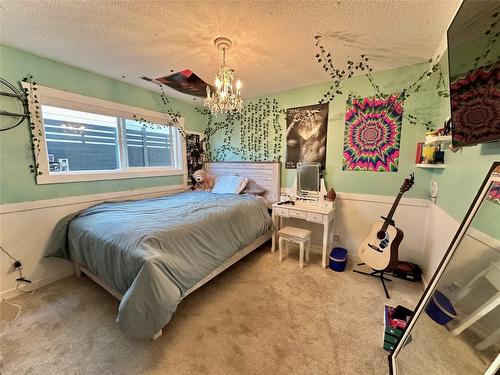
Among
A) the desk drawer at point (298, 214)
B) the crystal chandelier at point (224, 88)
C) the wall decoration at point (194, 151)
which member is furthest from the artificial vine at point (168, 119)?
the desk drawer at point (298, 214)

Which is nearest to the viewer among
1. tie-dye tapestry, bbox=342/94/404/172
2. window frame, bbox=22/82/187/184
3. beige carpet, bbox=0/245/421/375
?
beige carpet, bbox=0/245/421/375

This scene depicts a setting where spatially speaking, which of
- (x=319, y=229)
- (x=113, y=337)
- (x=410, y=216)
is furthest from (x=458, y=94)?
(x=113, y=337)

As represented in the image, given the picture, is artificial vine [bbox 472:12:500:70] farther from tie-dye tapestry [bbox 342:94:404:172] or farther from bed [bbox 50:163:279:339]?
bed [bbox 50:163:279:339]

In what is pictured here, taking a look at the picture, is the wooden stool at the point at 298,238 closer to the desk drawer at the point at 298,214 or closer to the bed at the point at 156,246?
the desk drawer at the point at 298,214

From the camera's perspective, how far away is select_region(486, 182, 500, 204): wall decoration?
3.11ft

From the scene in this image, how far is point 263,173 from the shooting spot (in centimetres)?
335

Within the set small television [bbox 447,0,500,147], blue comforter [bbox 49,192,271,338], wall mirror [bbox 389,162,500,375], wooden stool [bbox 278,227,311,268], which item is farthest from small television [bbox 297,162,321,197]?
wall mirror [bbox 389,162,500,375]

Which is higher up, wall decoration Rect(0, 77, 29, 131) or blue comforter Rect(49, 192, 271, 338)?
wall decoration Rect(0, 77, 29, 131)

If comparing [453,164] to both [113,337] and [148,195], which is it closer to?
[113,337]

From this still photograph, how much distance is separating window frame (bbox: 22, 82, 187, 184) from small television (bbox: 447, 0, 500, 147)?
11.0 ft

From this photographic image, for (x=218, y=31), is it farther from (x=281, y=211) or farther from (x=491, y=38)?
(x=281, y=211)

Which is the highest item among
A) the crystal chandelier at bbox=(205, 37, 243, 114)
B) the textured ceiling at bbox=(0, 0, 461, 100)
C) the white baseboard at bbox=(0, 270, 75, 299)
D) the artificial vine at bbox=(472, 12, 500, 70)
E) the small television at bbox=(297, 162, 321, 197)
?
the textured ceiling at bbox=(0, 0, 461, 100)

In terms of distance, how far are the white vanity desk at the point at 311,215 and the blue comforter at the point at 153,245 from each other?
0.35 m

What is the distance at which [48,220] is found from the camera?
7.27ft
